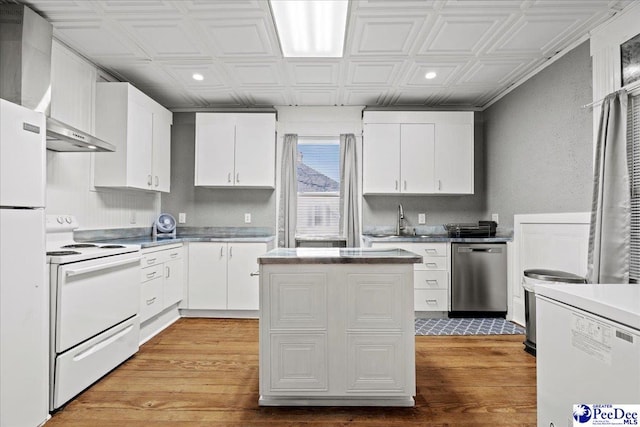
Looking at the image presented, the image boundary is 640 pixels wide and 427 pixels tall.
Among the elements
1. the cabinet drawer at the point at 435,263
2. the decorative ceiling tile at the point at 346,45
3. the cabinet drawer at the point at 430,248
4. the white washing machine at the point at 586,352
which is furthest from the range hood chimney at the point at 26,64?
the cabinet drawer at the point at 435,263

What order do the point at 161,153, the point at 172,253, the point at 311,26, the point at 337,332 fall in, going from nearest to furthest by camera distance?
the point at 337,332 → the point at 311,26 → the point at 172,253 → the point at 161,153

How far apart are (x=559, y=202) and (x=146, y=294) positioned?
12.7 feet

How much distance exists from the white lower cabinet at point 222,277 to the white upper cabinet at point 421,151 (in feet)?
6.19

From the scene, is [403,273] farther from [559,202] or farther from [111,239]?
[111,239]

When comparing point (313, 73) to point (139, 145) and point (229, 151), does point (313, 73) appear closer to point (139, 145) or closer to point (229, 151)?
point (229, 151)

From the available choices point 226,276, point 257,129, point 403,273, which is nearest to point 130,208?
point 226,276

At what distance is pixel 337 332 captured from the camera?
2.01 metres

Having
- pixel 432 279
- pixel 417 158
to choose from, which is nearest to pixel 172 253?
pixel 432 279

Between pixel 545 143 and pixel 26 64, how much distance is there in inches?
170

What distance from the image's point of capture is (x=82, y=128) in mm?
3127

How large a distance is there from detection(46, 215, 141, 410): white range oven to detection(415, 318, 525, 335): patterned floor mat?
264cm

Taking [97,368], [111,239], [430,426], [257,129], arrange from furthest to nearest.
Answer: [257,129] < [111,239] < [97,368] < [430,426]

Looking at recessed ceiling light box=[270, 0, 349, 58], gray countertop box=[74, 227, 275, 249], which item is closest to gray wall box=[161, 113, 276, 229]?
gray countertop box=[74, 227, 275, 249]

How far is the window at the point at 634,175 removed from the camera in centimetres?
230
